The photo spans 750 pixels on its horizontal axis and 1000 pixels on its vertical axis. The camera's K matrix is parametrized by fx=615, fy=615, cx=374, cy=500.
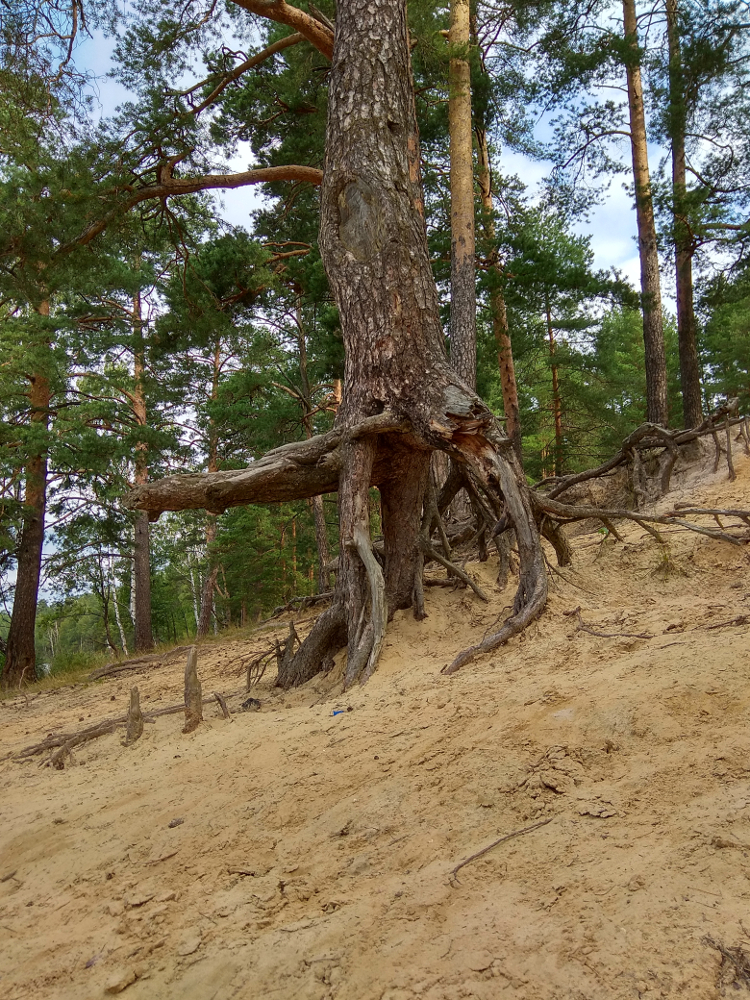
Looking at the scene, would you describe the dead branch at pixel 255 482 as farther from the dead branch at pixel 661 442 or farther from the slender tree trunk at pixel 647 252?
the slender tree trunk at pixel 647 252

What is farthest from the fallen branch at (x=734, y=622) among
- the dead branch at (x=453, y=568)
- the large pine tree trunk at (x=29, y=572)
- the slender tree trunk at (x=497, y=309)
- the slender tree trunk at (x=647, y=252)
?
the large pine tree trunk at (x=29, y=572)

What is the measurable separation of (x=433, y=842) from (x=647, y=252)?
1153cm

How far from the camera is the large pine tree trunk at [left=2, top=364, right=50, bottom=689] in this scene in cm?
1197

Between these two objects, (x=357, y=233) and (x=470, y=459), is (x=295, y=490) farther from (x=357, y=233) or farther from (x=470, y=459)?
(x=357, y=233)

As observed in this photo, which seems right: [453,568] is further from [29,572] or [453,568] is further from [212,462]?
[212,462]

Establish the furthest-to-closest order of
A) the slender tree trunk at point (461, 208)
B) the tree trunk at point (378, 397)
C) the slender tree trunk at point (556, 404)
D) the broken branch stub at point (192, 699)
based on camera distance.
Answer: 1. the slender tree trunk at point (556, 404)
2. the slender tree trunk at point (461, 208)
3. the tree trunk at point (378, 397)
4. the broken branch stub at point (192, 699)

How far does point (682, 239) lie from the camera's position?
33.4ft

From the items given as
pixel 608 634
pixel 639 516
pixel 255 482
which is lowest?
pixel 608 634

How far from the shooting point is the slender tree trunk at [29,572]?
11961 millimetres

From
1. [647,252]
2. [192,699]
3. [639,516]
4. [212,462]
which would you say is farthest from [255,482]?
[212,462]

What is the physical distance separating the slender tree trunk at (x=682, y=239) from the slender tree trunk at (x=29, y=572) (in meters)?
11.9

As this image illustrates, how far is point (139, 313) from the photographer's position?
1623 centimetres

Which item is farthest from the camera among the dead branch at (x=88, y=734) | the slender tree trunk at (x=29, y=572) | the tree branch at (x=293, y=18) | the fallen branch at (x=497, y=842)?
the slender tree trunk at (x=29, y=572)

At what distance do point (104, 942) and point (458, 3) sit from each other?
1242 centimetres
